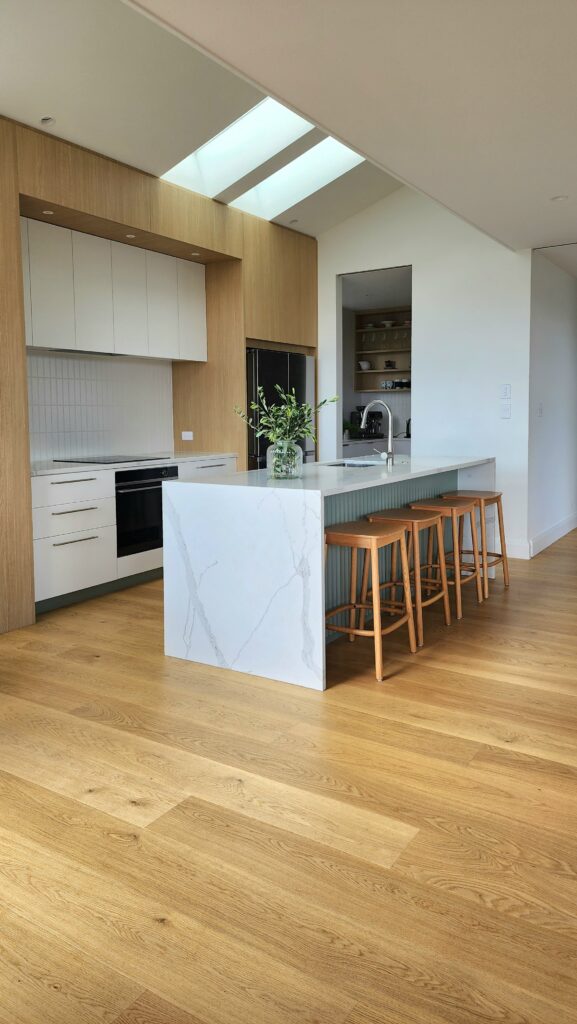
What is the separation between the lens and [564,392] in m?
6.88

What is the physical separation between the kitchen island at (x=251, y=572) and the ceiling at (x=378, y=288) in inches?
143

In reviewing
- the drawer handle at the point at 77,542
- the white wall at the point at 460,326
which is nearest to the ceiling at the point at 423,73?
the white wall at the point at 460,326

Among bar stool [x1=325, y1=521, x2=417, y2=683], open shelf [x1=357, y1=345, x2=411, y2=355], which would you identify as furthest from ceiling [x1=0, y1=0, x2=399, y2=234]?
open shelf [x1=357, y1=345, x2=411, y2=355]

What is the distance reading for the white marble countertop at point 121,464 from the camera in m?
4.58

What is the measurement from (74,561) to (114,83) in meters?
2.64

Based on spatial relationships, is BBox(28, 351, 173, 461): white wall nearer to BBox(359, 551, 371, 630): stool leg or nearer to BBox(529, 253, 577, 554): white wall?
BBox(359, 551, 371, 630): stool leg

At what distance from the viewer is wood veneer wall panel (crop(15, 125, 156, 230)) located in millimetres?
4113

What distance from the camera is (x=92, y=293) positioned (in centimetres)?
498

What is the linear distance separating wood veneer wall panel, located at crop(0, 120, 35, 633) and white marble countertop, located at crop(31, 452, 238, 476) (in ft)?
0.86

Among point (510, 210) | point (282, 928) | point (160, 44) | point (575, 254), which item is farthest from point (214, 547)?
point (575, 254)

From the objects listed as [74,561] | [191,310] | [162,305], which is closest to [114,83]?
[162,305]

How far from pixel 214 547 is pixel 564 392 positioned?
15.0 feet

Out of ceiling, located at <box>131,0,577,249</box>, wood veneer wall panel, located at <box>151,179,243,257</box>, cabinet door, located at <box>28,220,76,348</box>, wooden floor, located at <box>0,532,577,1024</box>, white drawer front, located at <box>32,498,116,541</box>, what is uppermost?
wood veneer wall panel, located at <box>151,179,243,257</box>

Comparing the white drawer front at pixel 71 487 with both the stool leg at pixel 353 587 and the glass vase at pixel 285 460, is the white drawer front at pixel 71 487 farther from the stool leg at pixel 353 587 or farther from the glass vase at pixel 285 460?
the stool leg at pixel 353 587
